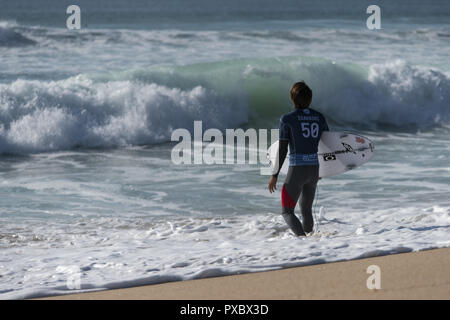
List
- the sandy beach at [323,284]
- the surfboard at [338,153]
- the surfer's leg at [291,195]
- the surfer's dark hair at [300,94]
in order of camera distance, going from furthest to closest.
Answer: the surfboard at [338,153] < the surfer's leg at [291,195] < the surfer's dark hair at [300,94] < the sandy beach at [323,284]

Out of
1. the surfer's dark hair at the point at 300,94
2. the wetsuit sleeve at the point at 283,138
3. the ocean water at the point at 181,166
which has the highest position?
the surfer's dark hair at the point at 300,94

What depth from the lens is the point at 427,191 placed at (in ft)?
26.8

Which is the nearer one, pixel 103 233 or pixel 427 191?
pixel 103 233

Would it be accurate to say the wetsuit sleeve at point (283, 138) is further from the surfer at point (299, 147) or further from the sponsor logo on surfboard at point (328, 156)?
the sponsor logo on surfboard at point (328, 156)

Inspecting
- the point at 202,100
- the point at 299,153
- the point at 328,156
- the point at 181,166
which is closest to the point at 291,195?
the point at 299,153

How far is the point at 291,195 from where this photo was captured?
5691 mm

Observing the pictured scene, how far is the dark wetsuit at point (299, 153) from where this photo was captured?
218 inches

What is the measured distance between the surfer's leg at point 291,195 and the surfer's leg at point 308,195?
0.10 metres

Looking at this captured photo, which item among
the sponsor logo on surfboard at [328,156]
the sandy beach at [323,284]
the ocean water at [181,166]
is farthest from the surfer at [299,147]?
the sandy beach at [323,284]

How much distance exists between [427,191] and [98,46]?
17.4 m

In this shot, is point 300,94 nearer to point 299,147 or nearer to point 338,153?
point 299,147
